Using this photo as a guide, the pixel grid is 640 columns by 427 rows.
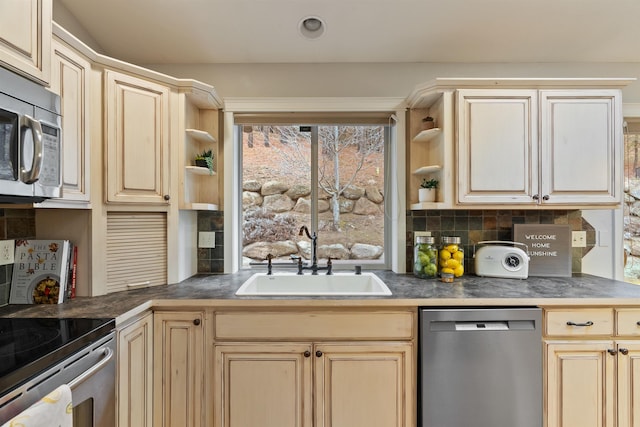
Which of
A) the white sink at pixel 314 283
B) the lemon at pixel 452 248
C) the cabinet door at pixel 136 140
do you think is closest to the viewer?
the cabinet door at pixel 136 140

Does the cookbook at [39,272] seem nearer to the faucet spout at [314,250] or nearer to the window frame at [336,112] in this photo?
the window frame at [336,112]

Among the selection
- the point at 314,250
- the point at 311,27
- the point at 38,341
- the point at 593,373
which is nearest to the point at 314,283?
the point at 314,250

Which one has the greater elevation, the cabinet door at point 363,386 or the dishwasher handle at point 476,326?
the dishwasher handle at point 476,326

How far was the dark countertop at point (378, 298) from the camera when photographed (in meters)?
1.40

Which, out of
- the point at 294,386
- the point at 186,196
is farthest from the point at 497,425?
the point at 186,196

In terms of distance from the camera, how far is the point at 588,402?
1.52 meters

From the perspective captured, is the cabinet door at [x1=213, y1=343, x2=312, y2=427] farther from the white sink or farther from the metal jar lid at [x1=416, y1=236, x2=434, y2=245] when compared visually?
the metal jar lid at [x1=416, y1=236, x2=434, y2=245]

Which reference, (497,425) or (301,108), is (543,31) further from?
(497,425)

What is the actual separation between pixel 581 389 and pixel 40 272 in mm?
2694

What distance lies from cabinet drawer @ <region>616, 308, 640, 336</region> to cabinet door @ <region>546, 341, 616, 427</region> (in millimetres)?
100

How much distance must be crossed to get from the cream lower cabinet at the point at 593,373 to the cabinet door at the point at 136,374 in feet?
6.34

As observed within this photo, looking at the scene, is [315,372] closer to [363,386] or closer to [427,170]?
[363,386]

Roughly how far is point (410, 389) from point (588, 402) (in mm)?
878

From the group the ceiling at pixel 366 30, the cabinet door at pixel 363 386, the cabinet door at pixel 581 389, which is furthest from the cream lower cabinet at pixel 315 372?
the ceiling at pixel 366 30
